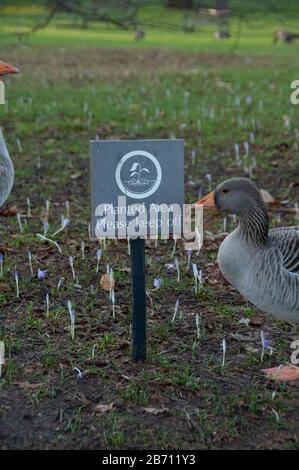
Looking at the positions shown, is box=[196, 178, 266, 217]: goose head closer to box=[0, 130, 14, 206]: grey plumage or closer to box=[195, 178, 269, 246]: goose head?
box=[195, 178, 269, 246]: goose head

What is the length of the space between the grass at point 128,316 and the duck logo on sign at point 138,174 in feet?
3.27

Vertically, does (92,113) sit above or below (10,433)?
above

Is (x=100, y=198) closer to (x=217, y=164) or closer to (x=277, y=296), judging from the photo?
(x=277, y=296)

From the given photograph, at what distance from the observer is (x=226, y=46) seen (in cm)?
2209

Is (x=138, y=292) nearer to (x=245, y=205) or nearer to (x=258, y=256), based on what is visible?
(x=258, y=256)

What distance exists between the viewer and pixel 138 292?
433 cm

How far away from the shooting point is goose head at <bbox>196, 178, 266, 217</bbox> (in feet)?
14.9

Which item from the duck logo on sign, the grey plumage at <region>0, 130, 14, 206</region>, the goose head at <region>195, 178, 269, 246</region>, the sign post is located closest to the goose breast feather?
the goose head at <region>195, 178, 269, 246</region>

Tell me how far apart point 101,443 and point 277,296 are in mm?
1320

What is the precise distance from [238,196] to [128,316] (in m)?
1.15

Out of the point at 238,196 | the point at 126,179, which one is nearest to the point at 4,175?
the point at 126,179

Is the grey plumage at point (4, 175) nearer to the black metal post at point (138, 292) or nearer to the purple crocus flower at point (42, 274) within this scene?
the purple crocus flower at point (42, 274)
